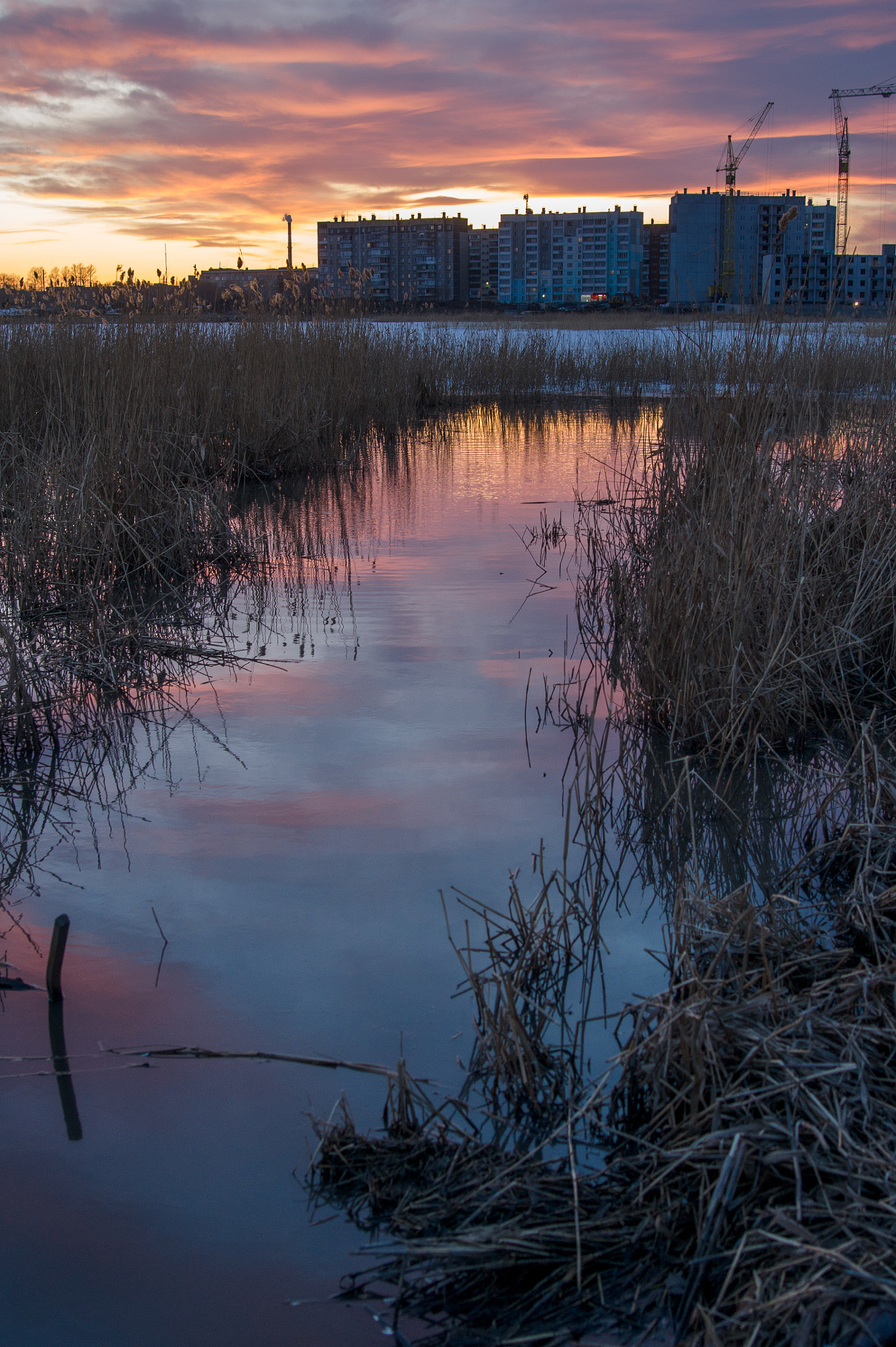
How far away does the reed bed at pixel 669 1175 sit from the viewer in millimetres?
1300

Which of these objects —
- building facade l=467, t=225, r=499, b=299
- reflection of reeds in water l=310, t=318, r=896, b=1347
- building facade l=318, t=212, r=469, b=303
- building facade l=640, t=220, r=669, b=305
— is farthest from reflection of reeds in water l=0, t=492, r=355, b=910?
building facade l=467, t=225, r=499, b=299

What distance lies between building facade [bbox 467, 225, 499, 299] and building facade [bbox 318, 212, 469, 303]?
152 inches

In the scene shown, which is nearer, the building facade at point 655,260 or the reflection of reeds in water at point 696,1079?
the reflection of reeds in water at point 696,1079

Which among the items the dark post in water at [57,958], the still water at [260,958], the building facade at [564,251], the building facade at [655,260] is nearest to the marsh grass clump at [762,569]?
the still water at [260,958]

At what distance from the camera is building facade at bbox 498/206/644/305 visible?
11631 centimetres

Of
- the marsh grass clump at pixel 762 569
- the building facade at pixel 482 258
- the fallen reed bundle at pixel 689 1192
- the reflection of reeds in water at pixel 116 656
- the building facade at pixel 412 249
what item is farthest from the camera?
the building facade at pixel 482 258

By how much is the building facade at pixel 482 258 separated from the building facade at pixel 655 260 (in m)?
19.7

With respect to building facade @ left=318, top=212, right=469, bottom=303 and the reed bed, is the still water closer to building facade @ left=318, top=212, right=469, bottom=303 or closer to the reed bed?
the reed bed

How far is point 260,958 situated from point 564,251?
13363 centimetres

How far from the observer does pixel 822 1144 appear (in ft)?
4.60

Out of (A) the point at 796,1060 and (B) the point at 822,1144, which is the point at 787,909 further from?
(B) the point at 822,1144

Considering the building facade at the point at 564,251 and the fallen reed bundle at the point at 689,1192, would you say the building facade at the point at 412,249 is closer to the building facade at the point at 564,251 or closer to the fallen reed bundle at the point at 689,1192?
the building facade at the point at 564,251

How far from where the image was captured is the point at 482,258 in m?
136

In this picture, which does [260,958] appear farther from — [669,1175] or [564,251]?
[564,251]
